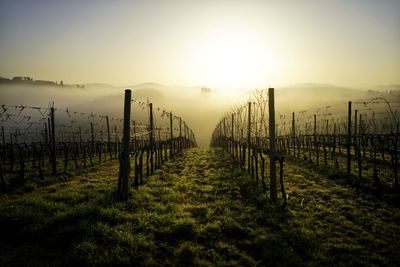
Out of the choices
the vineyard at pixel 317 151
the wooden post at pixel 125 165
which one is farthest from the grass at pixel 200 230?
the vineyard at pixel 317 151

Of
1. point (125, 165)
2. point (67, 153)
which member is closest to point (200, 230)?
point (125, 165)

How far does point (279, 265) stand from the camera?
454 cm

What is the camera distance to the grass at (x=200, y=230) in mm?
4730

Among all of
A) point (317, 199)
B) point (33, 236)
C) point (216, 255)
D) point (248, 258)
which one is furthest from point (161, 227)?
point (317, 199)

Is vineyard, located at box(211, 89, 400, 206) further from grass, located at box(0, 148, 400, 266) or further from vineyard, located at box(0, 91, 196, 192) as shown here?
vineyard, located at box(0, 91, 196, 192)

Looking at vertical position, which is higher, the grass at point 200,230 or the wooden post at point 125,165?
the wooden post at point 125,165

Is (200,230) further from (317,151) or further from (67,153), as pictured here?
(67,153)

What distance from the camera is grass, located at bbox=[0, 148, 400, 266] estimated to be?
186 inches

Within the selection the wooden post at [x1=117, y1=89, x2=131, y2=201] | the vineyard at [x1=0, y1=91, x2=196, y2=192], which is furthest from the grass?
the vineyard at [x1=0, y1=91, x2=196, y2=192]

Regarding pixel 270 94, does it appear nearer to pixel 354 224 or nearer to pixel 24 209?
pixel 354 224

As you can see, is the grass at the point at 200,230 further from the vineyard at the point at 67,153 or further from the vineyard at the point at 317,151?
the vineyard at the point at 67,153

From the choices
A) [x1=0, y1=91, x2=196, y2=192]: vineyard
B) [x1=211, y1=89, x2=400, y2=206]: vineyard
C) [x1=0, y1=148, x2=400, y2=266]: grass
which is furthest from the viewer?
[x1=0, y1=91, x2=196, y2=192]: vineyard

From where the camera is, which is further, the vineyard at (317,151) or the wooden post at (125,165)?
the vineyard at (317,151)

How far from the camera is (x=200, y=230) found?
585cm
